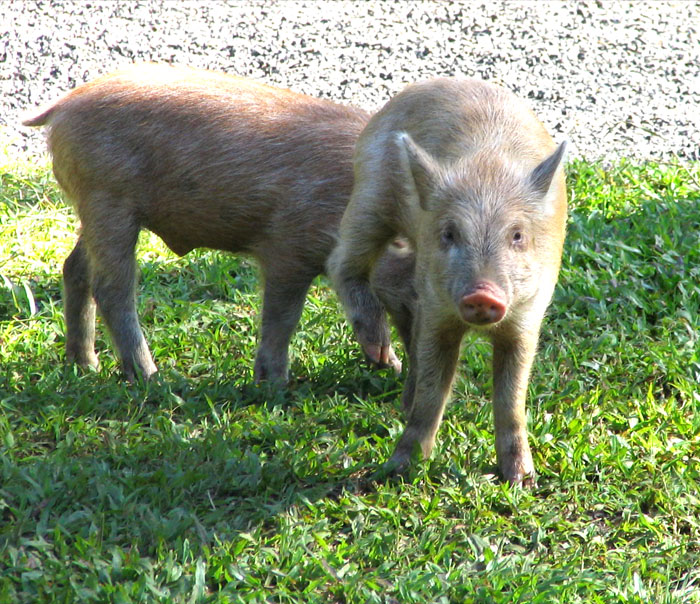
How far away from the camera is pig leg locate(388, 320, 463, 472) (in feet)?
14.3

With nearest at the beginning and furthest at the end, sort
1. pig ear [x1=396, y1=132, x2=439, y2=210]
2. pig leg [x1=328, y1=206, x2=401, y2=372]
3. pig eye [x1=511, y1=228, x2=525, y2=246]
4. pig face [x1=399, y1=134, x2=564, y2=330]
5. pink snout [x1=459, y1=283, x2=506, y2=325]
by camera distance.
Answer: pink snout [x1=459, y1=283, x2=506, y2=325] → pig face [x1=399, y1=134, x2=564, y2=330] → pig eye [x1=511, y1=228, x2=525, y2=246] → pig ear [x1=396, y1=132, x2=439, y2=210] → pig leg [x1=328, y1=206, x2=401, y2=372]

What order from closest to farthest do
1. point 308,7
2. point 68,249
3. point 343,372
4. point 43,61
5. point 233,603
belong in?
point 233,603 < point 343,372 < point 68,249 < point 43,61 < point 308,7

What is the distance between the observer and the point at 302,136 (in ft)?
17.5

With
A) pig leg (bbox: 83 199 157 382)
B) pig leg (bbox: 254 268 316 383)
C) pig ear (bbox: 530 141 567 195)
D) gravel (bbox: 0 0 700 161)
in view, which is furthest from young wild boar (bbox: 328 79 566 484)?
gravel (bbox: 0 0 700 161)

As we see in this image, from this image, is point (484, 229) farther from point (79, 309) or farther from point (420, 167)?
point (79, 309)

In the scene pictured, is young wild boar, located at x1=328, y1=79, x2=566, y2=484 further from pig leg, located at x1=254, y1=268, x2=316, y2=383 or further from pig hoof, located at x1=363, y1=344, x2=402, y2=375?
pig leg, located at x1=254, y1=268, x2=316, y2=383

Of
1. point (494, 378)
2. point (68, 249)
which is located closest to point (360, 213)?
point (494, 378)

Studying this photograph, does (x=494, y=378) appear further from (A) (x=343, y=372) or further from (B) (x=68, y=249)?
(B) (x=68, y=249)

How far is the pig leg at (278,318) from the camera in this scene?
5.18 meters

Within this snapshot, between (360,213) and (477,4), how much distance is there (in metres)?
5.81

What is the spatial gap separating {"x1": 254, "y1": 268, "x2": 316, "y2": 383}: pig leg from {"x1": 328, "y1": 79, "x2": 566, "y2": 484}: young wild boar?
0.84ft

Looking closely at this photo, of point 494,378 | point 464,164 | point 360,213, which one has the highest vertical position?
point 464,164

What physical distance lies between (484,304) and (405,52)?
5.84m

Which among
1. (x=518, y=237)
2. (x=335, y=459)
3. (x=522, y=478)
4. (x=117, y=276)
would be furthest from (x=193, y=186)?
(x=522, y=478)
